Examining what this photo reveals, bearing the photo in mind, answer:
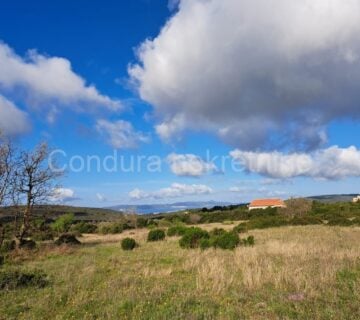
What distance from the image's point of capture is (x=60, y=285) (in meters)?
11.1

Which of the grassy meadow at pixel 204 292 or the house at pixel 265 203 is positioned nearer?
the grassy meadow at pixel 204 292

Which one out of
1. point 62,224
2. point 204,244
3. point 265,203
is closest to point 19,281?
point 204,244

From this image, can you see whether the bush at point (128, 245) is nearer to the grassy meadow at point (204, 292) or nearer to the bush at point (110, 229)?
the grassy meadow at point (204, 292)

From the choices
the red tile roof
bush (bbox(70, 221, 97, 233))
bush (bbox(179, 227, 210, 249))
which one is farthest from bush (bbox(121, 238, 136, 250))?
the red tile roof

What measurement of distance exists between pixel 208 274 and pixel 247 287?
2100mm

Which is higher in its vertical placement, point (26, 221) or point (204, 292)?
point (26, 221)

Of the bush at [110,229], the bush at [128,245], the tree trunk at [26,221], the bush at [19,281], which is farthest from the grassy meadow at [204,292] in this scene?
the bush at [110,229]

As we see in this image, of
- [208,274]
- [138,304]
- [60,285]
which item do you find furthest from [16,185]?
[138,304]

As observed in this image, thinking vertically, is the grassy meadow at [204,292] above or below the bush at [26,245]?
below

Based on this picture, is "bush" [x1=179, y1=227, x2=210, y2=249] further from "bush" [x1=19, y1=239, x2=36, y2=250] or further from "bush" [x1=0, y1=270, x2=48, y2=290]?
"bush" [x1=0, y1=270, x2=48, y2=290]

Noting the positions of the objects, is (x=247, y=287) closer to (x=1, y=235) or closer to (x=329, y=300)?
(x=329, y=300)

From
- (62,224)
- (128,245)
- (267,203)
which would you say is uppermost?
(267,203)

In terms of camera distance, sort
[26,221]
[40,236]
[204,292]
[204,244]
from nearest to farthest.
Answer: [204,292] < [204,244] < [26,221] < [40,236]

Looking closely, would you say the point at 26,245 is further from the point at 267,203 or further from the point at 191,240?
the point at 267,203
